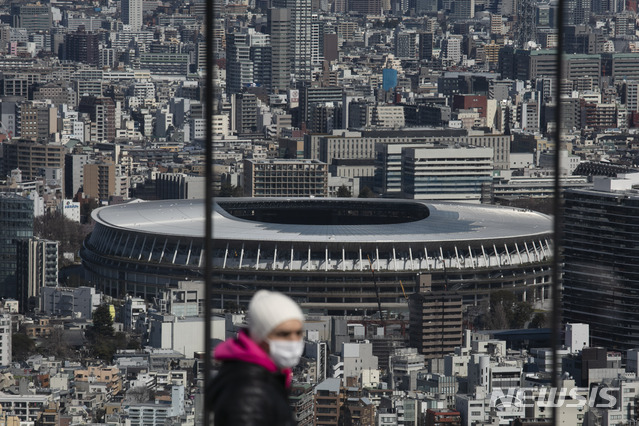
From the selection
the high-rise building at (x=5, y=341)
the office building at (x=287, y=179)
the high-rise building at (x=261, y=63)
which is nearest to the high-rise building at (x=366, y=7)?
the high-rise building at (x=261, y=63)

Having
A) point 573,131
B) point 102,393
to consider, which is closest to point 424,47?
point 573,131

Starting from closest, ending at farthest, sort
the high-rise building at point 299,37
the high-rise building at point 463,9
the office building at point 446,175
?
the office building at point 446,175, the high-rise building at point 299,37, the high-rise building at point 463,9

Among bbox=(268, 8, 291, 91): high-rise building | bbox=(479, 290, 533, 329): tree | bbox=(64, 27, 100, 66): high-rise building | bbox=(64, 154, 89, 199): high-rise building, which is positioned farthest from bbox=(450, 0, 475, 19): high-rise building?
bbox=(479, 290, 533, 329): tree

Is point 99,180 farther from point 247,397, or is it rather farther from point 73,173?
point 247,397

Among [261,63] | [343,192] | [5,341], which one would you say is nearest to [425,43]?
[261,63]

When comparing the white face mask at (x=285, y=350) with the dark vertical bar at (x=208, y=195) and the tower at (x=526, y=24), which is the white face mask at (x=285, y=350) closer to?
the dark vertical bar at (x=208, y=195)

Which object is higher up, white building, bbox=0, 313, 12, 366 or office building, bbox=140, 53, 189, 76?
office building, bbox=140, 53, 189, 76

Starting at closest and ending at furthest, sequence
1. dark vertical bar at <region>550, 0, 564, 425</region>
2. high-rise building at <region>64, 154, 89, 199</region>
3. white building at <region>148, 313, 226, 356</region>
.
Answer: dark vertical bar at <region>550, 0, 564, 425</region>
white building at <region>148, 313, 226, 356</region>
high-rise building at <region>64, 154, 89, 199</region>

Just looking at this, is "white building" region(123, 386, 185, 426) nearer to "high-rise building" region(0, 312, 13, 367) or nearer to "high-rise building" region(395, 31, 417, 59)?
"high-rise building" region(0, 312, 13, 367)
